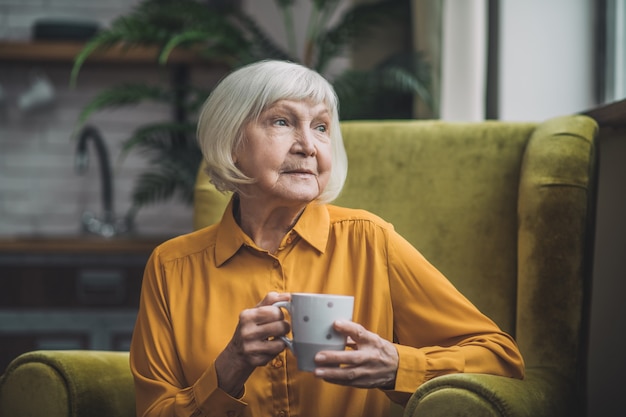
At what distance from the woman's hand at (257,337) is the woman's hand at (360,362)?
8 cm

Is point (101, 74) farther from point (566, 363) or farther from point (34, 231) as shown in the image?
A: point (566, 363)

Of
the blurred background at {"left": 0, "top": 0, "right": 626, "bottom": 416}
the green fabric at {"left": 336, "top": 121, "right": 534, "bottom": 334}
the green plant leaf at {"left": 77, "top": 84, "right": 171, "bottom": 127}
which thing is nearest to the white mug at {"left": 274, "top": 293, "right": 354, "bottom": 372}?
the green fabric at {"left": 336, "top": 121, "right": 534, "bottom": 334}

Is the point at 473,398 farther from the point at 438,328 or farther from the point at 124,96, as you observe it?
the point at 124,96

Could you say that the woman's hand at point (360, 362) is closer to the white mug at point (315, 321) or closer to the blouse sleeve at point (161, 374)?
the white mug at point (315, 321)

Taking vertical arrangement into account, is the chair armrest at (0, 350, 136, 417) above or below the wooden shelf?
below

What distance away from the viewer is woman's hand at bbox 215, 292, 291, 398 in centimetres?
108

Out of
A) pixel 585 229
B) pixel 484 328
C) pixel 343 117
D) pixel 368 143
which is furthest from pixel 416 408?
pixel 343 117

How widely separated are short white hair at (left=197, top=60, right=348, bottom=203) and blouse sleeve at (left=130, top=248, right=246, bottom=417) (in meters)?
0.20

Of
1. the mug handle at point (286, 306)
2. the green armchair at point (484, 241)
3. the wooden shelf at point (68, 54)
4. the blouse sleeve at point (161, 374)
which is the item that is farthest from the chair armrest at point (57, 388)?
the wooden shelf at point (68, 54)

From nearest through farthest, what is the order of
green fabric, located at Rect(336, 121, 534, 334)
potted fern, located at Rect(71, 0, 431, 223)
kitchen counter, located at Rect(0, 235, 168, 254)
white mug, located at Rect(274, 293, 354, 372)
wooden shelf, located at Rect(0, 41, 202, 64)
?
white mug, located at Rect(274, 293, 354, 372)
green fabric, located at Rect(336, 121, 534, 334)
potted fern, located at Rect(71, 0, 431, 223)
kitchen counter, located at Rect(0, 235, 168, 254)
wooden shelf, located at Rect(0, 41, 202, 64)

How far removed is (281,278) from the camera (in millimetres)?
1332

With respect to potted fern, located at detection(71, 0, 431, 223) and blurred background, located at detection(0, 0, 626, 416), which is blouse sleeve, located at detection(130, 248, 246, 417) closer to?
blurred background, located at detection(0, 0, 626, 416)

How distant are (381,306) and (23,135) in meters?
2.84

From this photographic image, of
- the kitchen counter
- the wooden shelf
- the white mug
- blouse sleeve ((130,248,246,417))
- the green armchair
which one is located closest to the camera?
the white mug
